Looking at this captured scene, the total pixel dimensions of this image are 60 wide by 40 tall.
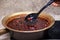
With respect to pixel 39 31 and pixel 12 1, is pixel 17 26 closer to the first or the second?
pixel 39 31

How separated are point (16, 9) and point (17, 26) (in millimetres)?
298

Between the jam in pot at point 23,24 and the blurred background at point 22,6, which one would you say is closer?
the jam in pot at point 23,24

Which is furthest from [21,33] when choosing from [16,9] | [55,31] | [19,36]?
[16,9]

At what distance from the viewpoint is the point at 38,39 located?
57 centimetres

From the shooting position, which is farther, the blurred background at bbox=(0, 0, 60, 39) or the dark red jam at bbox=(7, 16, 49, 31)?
the blurred background at bbox=(0, 0, 60, 39)

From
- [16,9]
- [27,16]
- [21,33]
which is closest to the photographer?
[21,33]

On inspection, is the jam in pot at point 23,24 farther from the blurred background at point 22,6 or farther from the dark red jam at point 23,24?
the blurred background at point 22,6

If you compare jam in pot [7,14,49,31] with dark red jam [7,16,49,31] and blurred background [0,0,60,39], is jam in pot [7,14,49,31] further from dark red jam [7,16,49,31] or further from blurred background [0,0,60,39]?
blurred background [0,0,60,39]

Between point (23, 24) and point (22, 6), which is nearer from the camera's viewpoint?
point (23, 24)

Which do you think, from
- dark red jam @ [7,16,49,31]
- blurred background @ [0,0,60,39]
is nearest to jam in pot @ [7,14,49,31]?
dark red jam @ [7,16,49,31]

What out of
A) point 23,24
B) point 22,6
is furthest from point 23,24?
point 22,6

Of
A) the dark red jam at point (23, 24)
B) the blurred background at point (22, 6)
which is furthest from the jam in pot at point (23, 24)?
the blurred background at point (22, 6)

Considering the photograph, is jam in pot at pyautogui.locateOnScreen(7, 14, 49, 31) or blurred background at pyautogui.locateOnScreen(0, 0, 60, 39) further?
blurred background at pyautogui.locateOnScreen(0, 0, 60, 39)

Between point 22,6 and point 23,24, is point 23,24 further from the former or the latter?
point 22,6
